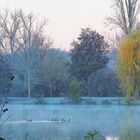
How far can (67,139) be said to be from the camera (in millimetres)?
12078

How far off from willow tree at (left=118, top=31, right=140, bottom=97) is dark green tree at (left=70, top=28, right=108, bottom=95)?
7935 millimetres

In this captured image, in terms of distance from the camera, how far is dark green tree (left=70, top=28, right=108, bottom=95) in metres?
35.4

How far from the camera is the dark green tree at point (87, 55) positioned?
35.4 meters

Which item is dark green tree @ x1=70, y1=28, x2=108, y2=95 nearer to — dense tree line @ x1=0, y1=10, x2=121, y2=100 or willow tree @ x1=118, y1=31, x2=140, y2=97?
dense tree line @ x1=0, y1=10, x2=121, y2=100

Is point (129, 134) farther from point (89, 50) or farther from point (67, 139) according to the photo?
point (89, 50)

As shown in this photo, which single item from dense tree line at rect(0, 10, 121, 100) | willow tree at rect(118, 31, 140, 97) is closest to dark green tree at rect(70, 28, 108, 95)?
dense tree line at rect(0, 10, 121, 100)

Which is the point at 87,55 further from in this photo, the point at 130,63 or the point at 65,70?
the point at 130,63

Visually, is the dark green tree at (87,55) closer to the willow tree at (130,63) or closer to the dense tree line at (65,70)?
the dense tree line at (65,70)

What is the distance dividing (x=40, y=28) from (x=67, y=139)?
3381cm

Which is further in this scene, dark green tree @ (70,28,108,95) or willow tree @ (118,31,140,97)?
dark green tree @ (70,28,108,95)

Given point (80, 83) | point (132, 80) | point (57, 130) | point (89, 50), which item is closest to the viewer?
point (57, 130)

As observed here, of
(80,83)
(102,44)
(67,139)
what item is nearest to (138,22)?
(102,44)

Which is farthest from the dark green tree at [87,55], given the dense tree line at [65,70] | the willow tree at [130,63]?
the willow tree at [130,63]

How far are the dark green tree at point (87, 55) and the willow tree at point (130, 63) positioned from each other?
7.93 m
